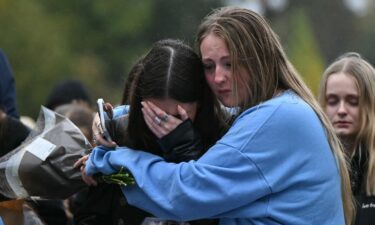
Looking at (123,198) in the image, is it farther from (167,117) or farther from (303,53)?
(303,53)

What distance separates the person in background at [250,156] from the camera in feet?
11.8

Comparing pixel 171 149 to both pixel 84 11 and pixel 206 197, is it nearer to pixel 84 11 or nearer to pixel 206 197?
pixel 206 197

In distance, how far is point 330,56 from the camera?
1439 inches

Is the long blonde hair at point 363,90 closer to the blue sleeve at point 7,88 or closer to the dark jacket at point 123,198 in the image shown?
the dark jacket at point 123,198

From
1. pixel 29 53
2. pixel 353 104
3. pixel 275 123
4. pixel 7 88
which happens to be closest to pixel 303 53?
pixel 29 53

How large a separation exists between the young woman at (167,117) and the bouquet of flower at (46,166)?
16 centimetres

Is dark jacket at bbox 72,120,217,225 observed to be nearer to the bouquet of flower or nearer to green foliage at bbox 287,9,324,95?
the bouquet of flower

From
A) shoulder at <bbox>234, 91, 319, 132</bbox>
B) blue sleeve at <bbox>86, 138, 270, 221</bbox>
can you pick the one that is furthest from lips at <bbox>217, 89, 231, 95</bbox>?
blue sleeve at <bbox>86, 138, 270, 221</bbox>

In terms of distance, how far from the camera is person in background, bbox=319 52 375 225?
5.32 m

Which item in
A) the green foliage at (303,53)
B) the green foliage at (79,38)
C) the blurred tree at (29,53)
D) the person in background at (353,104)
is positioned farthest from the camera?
the green foliage at (79,38)

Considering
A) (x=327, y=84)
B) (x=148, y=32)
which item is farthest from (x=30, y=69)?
(x=327, y=84)

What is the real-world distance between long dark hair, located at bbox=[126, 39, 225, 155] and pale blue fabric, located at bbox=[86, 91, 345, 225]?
Answer: 0.69ft

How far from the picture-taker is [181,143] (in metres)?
3.74

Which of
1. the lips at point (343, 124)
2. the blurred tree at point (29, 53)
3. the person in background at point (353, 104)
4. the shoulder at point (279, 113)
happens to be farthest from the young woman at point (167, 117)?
the blurred tree at point (29, 53)
